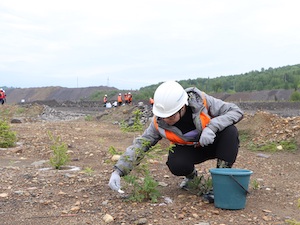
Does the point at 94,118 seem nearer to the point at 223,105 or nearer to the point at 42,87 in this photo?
the point at 223,105

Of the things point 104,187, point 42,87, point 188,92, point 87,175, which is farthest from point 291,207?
point 42,87

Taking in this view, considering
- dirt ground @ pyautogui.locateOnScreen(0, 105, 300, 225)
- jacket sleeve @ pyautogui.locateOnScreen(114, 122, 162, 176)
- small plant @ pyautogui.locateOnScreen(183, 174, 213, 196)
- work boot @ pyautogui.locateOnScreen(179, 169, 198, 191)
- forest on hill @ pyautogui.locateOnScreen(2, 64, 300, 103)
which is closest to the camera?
dirt ground @ pyautogui.locateOnScreen(0, 105, 300, 225)

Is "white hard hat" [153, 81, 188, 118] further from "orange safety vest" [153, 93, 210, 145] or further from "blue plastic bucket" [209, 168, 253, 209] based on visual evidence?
"blue plastic bucket" [209, 168, 253, 209]

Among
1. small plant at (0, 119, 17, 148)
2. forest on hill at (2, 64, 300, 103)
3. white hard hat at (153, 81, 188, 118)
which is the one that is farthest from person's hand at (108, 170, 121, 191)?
forest on hill at (2, 64, 300, 103)

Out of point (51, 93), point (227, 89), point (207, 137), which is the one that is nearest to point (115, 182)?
point (207, 137)

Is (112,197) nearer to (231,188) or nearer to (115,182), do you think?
(115,182)

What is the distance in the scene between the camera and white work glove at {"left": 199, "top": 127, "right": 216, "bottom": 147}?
324 cm

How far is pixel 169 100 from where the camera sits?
3268mm

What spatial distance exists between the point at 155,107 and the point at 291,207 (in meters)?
1.38

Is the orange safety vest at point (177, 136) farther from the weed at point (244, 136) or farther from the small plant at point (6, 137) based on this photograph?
the weed at point (244, 136)

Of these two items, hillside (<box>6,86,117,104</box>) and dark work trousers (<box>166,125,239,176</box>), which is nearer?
dark work trousers (<box>166,125,239,176</box>)

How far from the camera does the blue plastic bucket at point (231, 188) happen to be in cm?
318

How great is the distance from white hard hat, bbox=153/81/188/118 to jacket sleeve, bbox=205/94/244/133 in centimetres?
28

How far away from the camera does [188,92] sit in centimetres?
350
